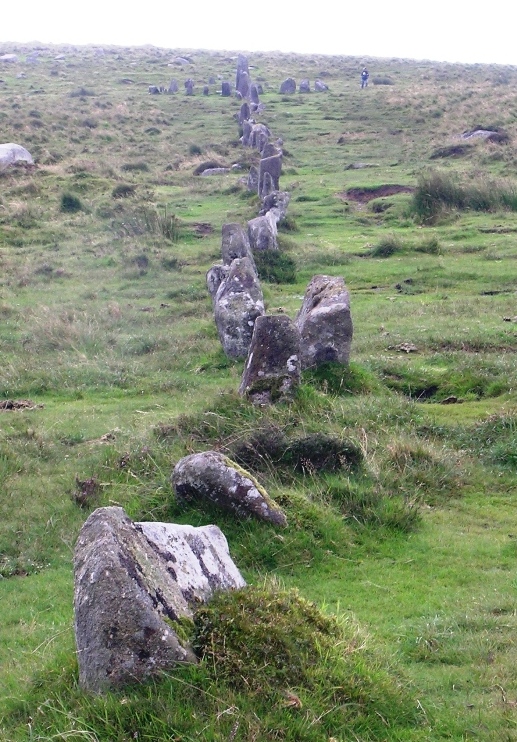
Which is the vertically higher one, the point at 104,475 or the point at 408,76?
the point at 408,76

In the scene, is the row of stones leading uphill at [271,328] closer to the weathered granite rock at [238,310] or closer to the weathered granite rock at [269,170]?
the weathered granite rock at [238,310]

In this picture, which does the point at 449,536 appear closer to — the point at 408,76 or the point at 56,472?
the point at 56,472

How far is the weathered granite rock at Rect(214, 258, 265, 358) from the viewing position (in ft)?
49.2

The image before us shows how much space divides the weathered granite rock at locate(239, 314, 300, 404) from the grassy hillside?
0.30 metres

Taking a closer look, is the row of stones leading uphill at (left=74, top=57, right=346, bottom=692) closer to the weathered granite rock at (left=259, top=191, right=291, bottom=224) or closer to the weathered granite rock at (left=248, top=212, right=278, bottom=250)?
the weathered granite rock at (left=248, top=212, right=278, bottom=250)

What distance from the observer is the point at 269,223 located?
901 inches

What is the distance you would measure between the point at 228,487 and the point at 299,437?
1.83 m

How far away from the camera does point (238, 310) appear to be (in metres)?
15.1

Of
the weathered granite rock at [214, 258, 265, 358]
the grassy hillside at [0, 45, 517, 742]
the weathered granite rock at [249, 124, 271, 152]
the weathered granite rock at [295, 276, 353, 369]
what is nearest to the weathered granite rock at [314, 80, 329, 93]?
the weathered granite rock at [249, 124, 271, 152]

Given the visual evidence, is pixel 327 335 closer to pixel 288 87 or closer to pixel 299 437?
pixel 299 437

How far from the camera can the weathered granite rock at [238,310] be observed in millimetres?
A: 14992

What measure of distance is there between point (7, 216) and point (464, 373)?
2072 centimetres

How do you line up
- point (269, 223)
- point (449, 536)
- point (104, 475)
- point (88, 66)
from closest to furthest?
point (449, 536)
point (104, 475)
point (269, 223)
point (88, 66)

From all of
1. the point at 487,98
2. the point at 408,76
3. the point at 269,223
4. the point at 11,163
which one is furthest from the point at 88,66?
the point at 269,223
